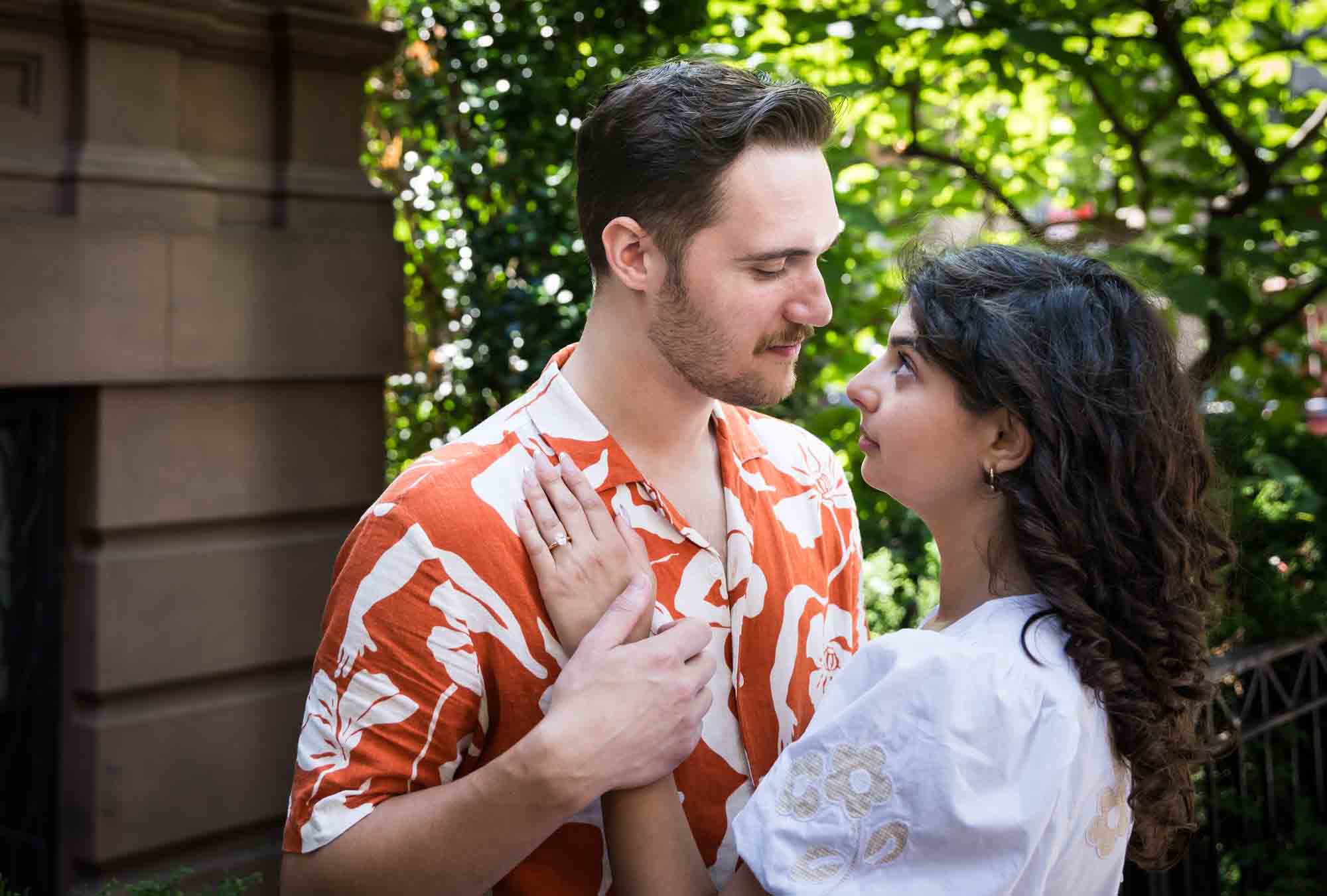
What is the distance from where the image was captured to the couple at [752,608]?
1.68 meters

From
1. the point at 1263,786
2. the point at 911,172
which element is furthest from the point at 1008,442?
the point at 911,172

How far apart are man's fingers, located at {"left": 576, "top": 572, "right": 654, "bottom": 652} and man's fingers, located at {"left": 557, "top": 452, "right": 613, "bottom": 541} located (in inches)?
3.5

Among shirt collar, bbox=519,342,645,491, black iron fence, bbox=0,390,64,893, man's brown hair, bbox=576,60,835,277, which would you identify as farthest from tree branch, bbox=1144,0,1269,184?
black iron fence, bbox=0,390,64,893

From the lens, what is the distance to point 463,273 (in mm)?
5031

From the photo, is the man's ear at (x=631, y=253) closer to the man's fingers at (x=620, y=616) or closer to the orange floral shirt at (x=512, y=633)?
the orange floral shirt at (x=512, y=633)

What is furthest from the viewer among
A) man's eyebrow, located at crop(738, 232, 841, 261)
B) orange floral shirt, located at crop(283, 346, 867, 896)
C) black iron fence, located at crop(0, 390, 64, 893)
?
black iron fence, located at crop(0, 390, 64, 893)

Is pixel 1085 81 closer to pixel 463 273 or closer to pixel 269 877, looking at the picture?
pixel 463 273

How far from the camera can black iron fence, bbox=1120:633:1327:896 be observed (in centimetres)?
394

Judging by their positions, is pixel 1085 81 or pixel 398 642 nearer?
pixel 398 642

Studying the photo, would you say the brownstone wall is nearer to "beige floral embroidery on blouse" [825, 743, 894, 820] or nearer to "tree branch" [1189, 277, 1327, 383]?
"beige floral embroidery on blouse" [825, 743, 894, 820]

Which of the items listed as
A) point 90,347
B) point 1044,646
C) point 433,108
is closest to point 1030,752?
point 1044,646

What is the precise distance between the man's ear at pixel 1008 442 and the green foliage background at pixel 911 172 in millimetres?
2198

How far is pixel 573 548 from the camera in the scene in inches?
78.0

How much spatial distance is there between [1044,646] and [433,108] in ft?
12.9
